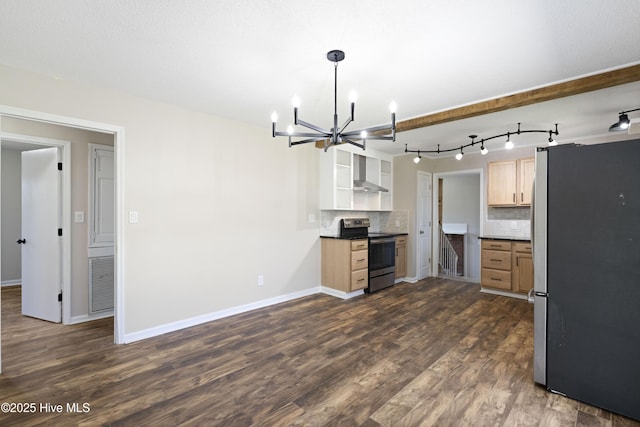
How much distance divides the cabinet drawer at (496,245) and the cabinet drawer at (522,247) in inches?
3.9

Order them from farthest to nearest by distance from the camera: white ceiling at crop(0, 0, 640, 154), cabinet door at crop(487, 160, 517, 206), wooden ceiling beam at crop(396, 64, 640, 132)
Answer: cabinet door at crop(487, 160, 517, 206), wooden ceiling beam at crop(396, 64, 640, 132), white ceiling at crop(0, 0, 640, 154)

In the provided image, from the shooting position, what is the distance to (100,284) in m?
3.87

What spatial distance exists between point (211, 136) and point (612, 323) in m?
4.06

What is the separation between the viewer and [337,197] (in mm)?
5027

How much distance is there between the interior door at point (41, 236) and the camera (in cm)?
370

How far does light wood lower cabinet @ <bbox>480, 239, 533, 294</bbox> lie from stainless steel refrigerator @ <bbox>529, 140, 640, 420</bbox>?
2.85m

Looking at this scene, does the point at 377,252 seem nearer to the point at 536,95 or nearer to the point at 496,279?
the point at 496,279

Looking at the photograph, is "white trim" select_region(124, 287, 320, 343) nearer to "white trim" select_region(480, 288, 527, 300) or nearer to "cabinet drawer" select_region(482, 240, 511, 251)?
"white trim" select_region(480, 288, 527, 300)

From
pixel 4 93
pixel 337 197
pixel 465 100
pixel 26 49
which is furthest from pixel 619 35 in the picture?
pixel 4 93

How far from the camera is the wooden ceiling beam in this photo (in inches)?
96.5

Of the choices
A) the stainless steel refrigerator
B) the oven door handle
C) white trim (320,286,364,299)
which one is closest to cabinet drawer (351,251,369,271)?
the oven door handle

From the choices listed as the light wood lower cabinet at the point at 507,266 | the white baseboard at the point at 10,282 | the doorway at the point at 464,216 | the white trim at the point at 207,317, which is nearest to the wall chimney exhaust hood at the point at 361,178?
the white trim at the point at 207,317

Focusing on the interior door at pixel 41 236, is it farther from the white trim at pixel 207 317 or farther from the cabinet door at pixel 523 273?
the cabinet door at pixel 523 273

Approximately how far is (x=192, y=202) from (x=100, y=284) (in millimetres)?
1661
